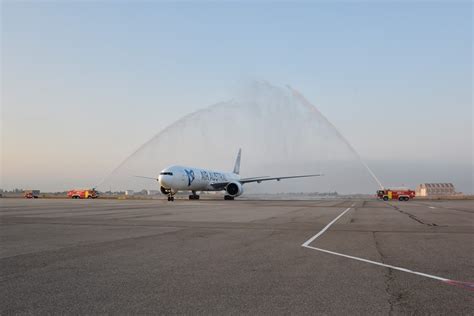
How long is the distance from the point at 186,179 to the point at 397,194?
33.5 m

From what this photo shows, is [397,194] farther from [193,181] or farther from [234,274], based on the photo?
[234,274]

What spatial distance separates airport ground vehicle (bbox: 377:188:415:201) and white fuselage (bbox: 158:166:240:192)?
26.2 m

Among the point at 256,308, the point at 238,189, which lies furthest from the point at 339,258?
the point at 238,189

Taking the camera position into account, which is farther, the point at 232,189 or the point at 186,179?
the point at 232,189

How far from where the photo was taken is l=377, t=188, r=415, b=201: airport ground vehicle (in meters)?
62.8

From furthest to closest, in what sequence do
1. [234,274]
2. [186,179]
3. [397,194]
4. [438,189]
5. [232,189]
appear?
[438,189], [397,194], [232,189], [186,179], [234,274]

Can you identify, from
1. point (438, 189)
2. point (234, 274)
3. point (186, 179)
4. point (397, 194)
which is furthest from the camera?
point (438, 189)

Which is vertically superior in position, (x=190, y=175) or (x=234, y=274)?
(x=190, y=175)

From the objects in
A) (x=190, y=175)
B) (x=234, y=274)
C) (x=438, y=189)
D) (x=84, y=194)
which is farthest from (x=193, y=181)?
(x=438, y=189)

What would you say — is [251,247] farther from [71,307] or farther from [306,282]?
[71,307]

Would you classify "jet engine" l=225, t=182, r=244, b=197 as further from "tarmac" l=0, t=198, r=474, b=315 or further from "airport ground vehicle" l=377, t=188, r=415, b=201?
"tarmac" l=0, t=198, r=474, b=315

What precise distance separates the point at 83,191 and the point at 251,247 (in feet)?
207

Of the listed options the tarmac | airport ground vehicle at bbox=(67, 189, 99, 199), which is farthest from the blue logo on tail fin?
the tarmac

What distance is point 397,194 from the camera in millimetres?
63625
